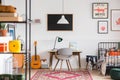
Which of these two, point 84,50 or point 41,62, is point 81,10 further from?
point 41,62

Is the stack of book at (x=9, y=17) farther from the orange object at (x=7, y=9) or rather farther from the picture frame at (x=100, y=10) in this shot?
the picture frame at (x=100, y=10)

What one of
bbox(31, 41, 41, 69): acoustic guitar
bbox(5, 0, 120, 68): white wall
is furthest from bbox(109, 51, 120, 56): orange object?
bbox(31, 41, 41, 69): acoustic guitar

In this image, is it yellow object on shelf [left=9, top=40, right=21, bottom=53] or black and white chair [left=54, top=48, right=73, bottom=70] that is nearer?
yellow object on shelf [left=9, top=40, right=21, bottom=53]

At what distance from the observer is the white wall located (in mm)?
8484

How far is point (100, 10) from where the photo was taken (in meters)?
8.45

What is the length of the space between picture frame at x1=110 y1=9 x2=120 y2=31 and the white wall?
14 centimetres

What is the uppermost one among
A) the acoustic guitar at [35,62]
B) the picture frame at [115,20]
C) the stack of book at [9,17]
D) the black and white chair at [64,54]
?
the picture frame at [115,20]

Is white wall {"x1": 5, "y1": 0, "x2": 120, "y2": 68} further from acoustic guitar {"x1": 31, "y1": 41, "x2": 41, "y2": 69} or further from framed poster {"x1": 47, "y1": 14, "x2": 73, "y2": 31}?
acoustic guitar {"x1": 31, "y1": 41, "x2": 41, "y2": 69}

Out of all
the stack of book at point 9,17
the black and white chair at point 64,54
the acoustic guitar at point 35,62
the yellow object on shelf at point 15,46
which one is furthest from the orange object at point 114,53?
the stack of book at point 9,17

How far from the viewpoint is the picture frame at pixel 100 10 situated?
8430 millimetres

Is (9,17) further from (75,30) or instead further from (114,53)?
(75,30)

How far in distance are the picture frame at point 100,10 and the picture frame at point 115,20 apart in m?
0.23

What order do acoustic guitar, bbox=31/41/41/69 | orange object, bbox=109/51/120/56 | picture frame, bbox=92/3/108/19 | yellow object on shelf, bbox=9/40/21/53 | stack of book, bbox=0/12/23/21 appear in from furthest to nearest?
picture frame, bbox=92/3/108/19
acoustic guitar, bbox=31/41/41/69
orange object, bbox=109/51/120/56
yellow object on shelf, bbox=9/40/21/53
stack of book, bbox=0/12/23/21

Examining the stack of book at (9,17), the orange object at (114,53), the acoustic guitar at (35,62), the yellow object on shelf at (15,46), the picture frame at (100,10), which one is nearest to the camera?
the stack of book at (9,17)
